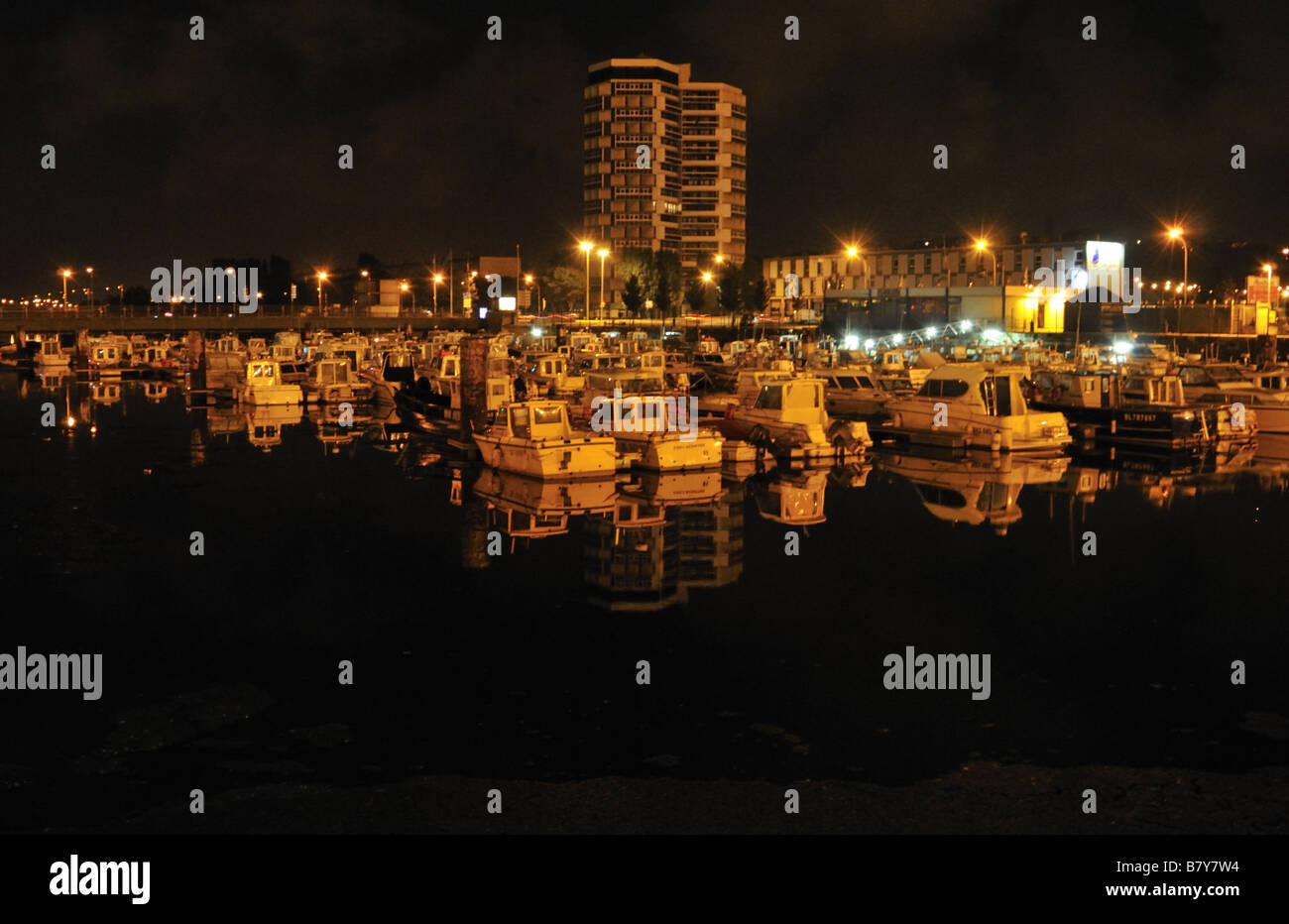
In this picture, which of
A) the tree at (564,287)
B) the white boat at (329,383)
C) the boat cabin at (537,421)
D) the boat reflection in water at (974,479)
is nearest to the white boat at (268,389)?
the white boat at (329,383)

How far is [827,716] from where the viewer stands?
11977 mm

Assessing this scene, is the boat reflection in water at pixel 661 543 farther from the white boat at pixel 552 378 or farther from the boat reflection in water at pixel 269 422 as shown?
the white boat at pixel 552 378

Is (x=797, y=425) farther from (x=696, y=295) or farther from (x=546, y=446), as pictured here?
(x=696, y=295)

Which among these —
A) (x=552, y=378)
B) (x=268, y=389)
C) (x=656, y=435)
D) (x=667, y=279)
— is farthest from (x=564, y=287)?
(x=656, y=435)

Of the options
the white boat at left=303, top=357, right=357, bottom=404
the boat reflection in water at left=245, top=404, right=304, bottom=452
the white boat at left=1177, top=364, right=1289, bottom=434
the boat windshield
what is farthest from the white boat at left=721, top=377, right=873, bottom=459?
the white boat at left=303, top=357, right=357, bottom=404

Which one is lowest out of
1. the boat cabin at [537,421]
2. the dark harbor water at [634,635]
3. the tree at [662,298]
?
the dark harbor water at [634,635]

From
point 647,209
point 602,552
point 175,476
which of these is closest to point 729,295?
point 647,209

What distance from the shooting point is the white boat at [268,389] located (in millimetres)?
45125

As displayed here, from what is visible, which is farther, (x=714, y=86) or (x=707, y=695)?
(x=714, y=86)

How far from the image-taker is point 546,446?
86.8ft

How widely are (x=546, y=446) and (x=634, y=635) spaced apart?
473 inches

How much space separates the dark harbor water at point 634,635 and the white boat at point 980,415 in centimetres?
410
